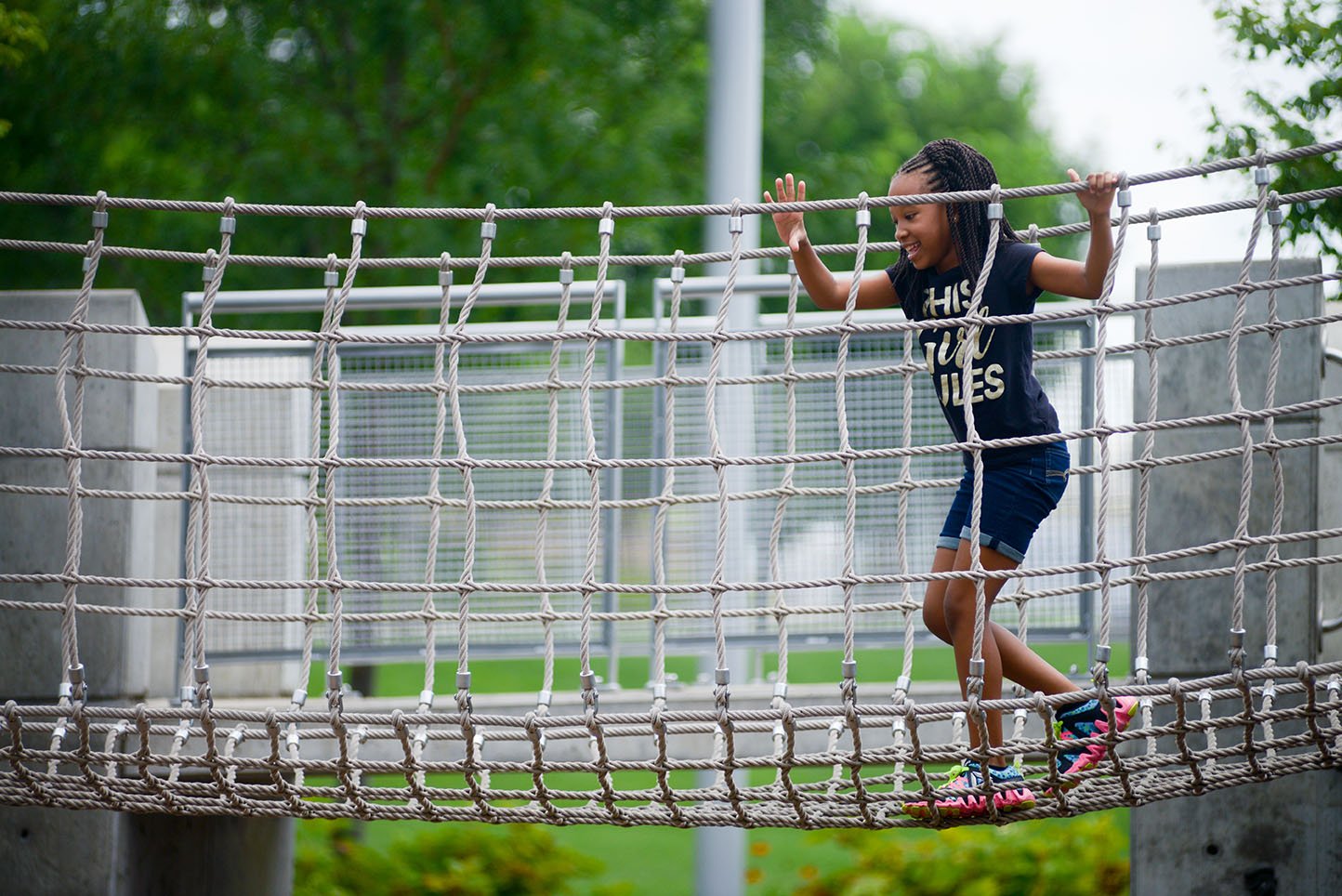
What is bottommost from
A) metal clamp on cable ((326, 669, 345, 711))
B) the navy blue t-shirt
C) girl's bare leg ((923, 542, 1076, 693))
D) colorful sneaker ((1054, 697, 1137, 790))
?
colorful sneaker ((1054, 697, 1137, 790))

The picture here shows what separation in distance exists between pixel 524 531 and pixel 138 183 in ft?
13.8

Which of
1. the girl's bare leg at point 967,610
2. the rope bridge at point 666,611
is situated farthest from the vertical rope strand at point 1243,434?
the girl's bare leg at point 967,610

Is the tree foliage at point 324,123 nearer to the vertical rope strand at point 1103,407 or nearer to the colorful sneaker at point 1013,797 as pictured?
the vertical rope strand at point 1103,407

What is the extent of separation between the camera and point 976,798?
2564 mm

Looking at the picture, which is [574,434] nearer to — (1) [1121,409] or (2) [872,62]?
(1) [1121,409]

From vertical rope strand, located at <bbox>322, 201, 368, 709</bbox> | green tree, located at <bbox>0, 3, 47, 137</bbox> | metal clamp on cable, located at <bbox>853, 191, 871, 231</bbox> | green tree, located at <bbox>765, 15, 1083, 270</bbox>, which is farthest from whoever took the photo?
green tree, located at <bbox>765, 15, 1083, 270</bbox>

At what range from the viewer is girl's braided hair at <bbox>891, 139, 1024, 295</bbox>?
8.52ft

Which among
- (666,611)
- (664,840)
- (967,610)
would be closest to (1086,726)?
(967,610)

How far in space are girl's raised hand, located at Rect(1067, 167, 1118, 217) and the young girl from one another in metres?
0.11

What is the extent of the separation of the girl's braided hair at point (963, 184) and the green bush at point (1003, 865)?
3.11 meters

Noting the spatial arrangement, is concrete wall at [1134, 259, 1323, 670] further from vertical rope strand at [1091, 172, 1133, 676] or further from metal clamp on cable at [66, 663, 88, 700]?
metal clamp on cable at [66, 663, 88, 700]

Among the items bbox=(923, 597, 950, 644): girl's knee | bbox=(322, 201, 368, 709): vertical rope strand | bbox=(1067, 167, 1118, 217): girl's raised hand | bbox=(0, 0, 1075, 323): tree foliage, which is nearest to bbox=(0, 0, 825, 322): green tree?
bbox=(0, 0, 1075, 323): tree foliage

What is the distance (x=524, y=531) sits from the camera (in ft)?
13.0

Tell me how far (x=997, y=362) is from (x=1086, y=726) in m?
0.70
